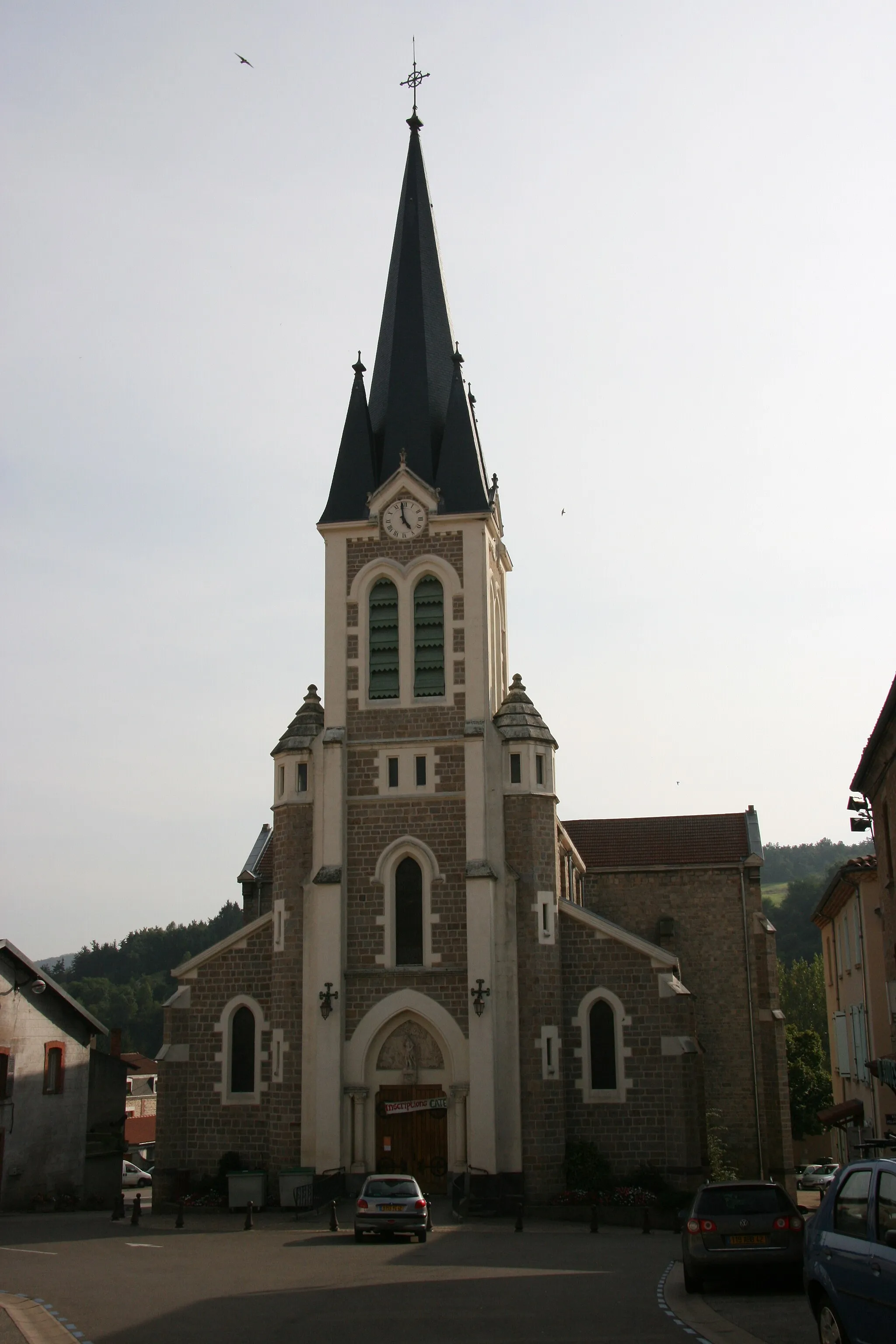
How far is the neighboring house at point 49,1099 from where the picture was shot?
3525 cm

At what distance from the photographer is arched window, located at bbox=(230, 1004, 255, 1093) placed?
30766mm

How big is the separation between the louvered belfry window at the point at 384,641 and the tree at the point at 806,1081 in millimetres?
31544

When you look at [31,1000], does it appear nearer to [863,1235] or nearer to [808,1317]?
[808,1317]

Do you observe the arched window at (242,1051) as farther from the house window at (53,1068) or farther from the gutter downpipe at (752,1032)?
the gutter downpipe at (752,1032)

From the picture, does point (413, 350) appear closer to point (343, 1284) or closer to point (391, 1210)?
point (391, 1210)

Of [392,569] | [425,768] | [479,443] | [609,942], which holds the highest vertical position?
[479,443]

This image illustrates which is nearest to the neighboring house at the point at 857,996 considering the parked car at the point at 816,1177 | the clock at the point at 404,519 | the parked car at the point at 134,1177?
the parked car at the point at 816,1177

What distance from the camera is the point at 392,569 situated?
32.9 m

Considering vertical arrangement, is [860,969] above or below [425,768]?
below

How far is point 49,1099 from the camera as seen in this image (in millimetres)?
36531

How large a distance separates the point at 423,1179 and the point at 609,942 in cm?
689

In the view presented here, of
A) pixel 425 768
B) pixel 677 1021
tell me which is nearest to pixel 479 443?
pixel 425 768

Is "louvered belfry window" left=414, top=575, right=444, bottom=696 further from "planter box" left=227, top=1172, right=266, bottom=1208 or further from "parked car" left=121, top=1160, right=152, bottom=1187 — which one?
"parked car" left=121, top=1160, right=152, bottom=1187

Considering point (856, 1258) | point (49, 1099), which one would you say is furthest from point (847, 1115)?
point (856, 1258)
